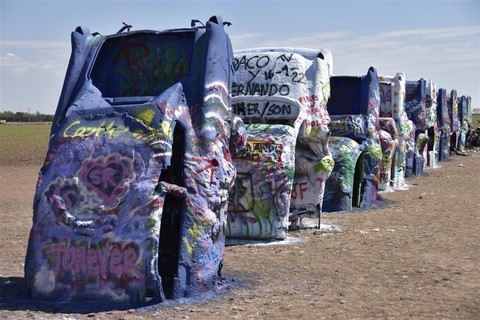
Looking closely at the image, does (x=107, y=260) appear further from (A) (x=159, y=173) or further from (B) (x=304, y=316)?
(B) (x=304, y=316)

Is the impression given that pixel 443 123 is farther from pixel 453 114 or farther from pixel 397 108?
pixel 397 108

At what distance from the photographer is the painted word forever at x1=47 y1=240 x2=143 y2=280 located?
6.77 meters

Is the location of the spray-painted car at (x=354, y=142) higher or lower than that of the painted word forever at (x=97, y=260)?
higher

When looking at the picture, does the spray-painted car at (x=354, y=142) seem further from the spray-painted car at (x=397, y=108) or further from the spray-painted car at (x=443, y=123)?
the spray-painted car at (x=443, y=123)

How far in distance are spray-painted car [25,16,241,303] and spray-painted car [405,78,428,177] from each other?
1593 cm

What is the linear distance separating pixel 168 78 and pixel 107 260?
7.34 feet

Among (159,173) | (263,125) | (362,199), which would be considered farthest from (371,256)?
(362,199)

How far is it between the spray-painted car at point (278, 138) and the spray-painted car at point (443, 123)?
1779cm

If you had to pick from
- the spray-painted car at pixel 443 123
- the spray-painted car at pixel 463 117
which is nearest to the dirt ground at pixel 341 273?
the spray-painted car at pixel 443 123

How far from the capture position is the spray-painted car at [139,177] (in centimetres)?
686

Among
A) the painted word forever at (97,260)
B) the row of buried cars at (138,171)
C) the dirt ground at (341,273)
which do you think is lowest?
the dirt ground at (341,273)

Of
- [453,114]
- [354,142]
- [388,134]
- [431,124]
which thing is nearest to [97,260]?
[354,142]

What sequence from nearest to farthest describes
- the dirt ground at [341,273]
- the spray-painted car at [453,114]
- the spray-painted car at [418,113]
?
the dirt ground at [341,273], the spray-painted car at [418,113], the spray-painted car at [453,114]

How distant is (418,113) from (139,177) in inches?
690
